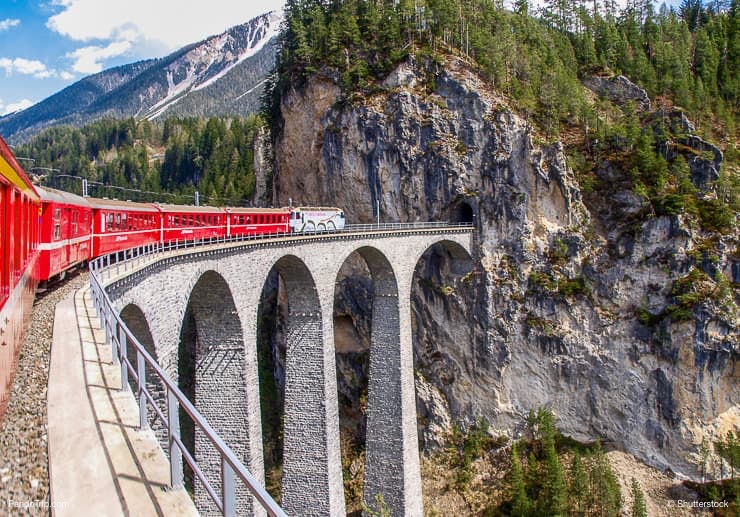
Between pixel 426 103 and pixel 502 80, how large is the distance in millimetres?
6360

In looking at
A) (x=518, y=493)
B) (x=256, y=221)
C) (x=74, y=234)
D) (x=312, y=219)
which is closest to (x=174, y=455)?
(x=74, y=234)

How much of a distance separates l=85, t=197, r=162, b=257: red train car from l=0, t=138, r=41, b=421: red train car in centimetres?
797

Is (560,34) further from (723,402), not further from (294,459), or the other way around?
(294,459)

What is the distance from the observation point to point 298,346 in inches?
907

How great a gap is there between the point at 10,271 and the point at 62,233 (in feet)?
22.9

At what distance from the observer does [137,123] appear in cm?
13288

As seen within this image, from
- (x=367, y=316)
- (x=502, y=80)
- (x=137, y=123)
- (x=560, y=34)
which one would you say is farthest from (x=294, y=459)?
(x=137, y=123)

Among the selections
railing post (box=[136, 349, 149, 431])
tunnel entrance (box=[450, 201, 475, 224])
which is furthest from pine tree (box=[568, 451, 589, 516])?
railing post (box=[136, 349, 149, 431])

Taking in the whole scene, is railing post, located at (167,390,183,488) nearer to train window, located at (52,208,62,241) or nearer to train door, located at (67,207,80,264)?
train window, located at (52,208,62,241)

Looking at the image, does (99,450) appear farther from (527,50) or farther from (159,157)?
(159,157)

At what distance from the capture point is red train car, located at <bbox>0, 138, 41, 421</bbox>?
5039 mm

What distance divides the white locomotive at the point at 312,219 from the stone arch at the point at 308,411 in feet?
12.9

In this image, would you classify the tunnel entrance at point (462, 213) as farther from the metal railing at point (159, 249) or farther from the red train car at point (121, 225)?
the red train car at point (121, 225)

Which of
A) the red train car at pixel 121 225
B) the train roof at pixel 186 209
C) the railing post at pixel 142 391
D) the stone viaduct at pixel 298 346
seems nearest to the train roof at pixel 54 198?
the red train car at pixel 121 225
